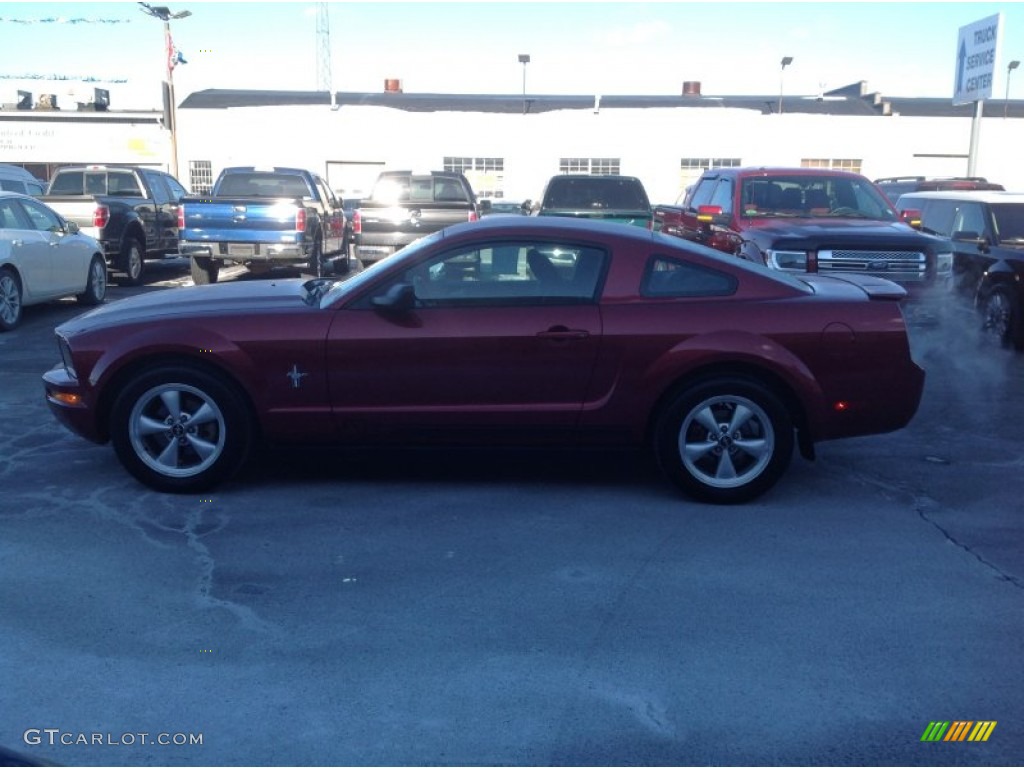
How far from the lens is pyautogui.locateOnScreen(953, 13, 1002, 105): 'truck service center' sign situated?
23312 millimetres

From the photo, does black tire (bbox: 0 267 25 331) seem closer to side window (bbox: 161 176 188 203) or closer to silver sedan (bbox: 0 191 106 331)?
silver sedan (bbox: 0 191 106 331)

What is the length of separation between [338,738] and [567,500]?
9.09ft

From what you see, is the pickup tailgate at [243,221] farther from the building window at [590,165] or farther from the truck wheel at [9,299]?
the building window at [590,165]

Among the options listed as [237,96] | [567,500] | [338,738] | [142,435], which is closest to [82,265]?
[142,435]

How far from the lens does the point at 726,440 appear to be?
5.98 metres

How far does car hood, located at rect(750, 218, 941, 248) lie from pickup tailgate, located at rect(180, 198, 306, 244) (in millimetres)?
6944

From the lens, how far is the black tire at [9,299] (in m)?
11.9

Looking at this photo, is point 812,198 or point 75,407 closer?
point 75,407

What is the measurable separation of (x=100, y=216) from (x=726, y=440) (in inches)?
503

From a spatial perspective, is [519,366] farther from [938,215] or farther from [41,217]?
[938,215]

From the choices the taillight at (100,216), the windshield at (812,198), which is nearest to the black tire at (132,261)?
the taillight at (100,216)

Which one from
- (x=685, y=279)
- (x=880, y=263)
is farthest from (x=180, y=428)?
(x=880, y=263)

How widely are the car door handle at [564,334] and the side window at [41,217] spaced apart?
919 cm

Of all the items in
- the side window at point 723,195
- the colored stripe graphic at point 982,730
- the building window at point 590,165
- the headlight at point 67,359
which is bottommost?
the colored stripe graphic at point 982,730
